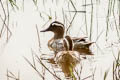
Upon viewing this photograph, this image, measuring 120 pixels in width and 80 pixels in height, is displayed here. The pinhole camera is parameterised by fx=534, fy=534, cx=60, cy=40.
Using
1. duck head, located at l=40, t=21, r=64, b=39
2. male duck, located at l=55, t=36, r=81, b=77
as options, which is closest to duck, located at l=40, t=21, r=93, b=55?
duck head, located at l=40, t=21, r=64, b=39

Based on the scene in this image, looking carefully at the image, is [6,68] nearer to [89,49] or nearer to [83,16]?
[89,49]

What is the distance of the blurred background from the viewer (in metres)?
4.96

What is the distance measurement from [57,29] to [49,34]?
486 mm

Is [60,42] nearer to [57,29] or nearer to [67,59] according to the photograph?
[57,29]

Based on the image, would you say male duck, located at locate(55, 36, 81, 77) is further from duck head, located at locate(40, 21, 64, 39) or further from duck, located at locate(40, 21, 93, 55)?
duck head, located at locate(40, 21, 64, 39)

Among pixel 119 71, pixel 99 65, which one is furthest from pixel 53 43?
pixel 119 71

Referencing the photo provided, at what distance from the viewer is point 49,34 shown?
24.1 ft

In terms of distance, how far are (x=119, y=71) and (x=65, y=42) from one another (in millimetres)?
1647

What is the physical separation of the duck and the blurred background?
7 centimetres

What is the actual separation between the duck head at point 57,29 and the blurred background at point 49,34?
0.08 metres

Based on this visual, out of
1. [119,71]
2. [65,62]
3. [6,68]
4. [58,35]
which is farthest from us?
[58,35]

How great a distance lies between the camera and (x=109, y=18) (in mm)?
6727

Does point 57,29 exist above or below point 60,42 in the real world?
above

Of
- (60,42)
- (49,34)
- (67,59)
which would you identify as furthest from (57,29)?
(67,59)
